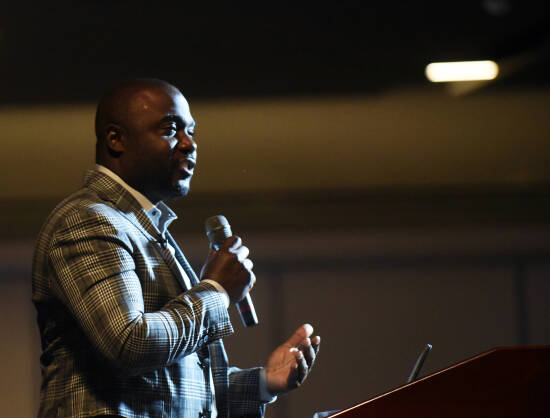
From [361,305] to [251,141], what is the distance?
83cm

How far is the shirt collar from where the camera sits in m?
1.27

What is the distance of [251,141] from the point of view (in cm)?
303

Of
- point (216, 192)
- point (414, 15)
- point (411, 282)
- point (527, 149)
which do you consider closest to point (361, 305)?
point (411, 282)

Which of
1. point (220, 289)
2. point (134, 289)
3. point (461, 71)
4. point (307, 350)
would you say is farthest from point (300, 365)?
point (461, 71)

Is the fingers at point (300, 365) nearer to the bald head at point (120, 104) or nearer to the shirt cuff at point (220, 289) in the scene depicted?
the shirt cuff at point (220, 289)

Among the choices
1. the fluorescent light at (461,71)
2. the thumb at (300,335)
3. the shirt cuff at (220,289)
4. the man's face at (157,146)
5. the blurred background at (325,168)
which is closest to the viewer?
the shirt cuff at (220,289)

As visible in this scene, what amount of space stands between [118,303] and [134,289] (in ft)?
0.15

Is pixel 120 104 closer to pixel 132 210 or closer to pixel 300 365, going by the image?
pixel 132 210

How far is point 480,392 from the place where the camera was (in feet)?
3.13

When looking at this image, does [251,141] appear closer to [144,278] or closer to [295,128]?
[295,128]

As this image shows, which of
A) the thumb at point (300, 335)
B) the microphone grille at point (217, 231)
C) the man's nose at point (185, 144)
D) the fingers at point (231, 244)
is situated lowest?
the thumb at point (300, 335)

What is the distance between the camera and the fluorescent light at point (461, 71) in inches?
121

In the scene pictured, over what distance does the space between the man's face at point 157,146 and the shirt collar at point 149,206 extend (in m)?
0.01

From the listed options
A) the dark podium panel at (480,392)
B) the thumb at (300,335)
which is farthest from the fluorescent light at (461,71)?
the dark podium panel at (480,392)
